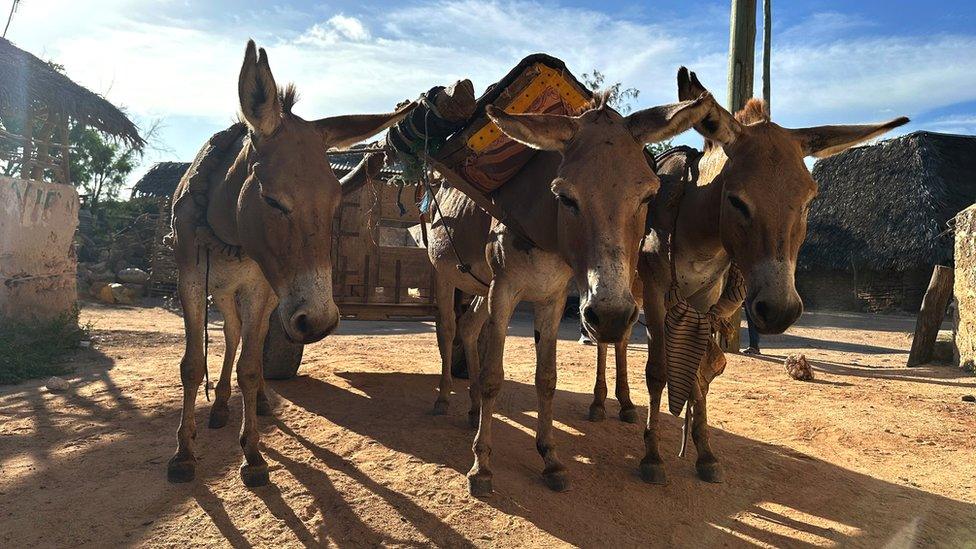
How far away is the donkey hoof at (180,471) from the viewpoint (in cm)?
315

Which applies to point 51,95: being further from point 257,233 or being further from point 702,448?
point 702,448

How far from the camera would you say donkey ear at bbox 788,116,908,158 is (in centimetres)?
309

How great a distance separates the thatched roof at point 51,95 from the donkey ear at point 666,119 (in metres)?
10.6

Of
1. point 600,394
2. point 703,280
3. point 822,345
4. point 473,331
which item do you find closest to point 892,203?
point 822,345

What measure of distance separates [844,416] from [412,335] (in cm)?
719

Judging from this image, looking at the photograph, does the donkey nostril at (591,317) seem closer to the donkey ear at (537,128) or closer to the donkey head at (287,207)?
the donkey ear at (537,128)

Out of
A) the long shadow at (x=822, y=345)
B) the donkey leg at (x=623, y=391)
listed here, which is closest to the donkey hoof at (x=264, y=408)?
the donkey leg at (x=623, y=391)

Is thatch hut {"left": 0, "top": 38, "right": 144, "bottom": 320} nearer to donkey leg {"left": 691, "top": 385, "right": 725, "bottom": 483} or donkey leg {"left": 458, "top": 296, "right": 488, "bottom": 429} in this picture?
donkey leg {"left": 458, "top": 296, "right": 488, "bottom": 429}

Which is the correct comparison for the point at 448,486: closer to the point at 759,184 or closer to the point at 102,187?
the point at 759,184

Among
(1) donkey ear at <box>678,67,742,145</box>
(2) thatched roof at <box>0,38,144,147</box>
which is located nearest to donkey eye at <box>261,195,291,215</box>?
(1) donkey ear at <box>678,67,742,145</box>

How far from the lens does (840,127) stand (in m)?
3.12

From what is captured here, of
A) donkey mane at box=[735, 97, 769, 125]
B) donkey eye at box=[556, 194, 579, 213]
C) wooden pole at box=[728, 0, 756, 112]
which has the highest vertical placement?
wooden pole at box=[728, 0, 756, 112]

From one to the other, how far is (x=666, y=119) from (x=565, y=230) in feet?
2.43

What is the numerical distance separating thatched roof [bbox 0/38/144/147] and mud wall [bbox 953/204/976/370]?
14366 millimetres
